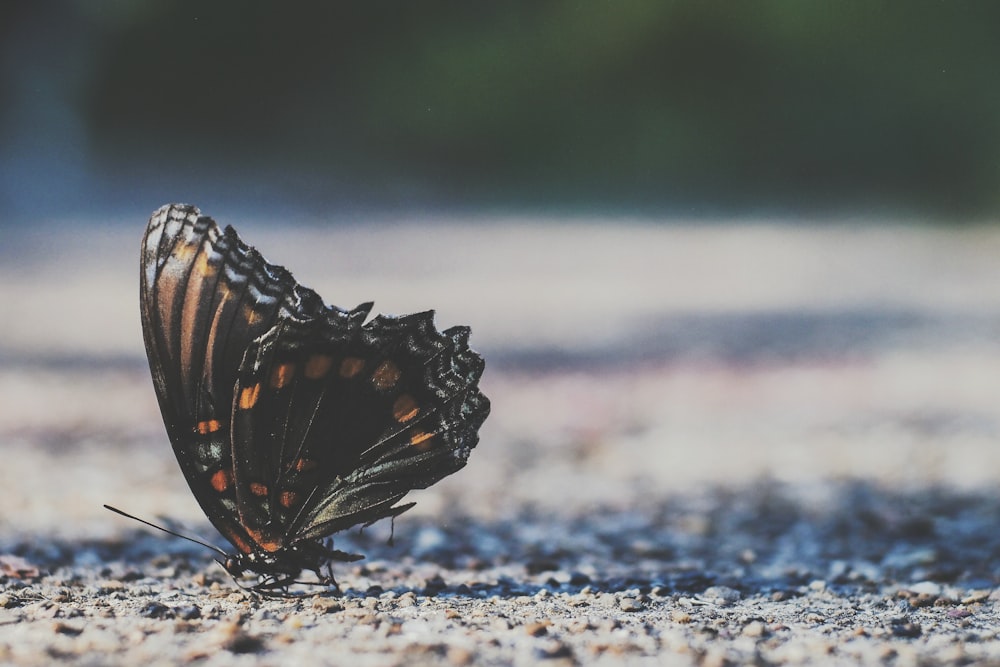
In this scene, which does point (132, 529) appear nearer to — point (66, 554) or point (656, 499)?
point (66, 554)

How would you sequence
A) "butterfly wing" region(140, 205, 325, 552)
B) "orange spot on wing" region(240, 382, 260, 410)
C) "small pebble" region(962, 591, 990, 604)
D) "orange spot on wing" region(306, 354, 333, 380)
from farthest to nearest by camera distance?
1. "small pebble" region(962, 591, 990, 604)
2. "orange spot on wing" region(306, 354, 333, 380)
3. "orange spot on wing" region(240, 382, 260, 410)
4. "butterfly wing" region(140, 205, 325, 552)

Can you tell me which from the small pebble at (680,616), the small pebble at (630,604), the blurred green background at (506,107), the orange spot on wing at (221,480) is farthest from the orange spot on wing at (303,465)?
the blurred green background at (506,107)

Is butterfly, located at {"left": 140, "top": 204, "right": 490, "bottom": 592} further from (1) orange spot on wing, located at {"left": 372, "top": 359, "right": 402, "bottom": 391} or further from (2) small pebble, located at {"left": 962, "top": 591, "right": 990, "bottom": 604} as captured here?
(2) small pebble, located at {"left": 962, "top": 591, "right": 990, "bottom": 604}

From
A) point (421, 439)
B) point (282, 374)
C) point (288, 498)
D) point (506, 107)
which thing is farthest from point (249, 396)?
point (506, 107)

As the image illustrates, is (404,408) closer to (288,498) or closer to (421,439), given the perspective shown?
(421,439)

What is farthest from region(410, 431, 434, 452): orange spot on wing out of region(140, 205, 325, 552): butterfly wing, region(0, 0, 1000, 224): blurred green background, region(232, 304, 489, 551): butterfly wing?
region(0, 0, 1000, 224): blurred green background

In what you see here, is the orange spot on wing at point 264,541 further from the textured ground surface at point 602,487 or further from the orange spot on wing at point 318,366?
the orange spot on wing at point 318,366
